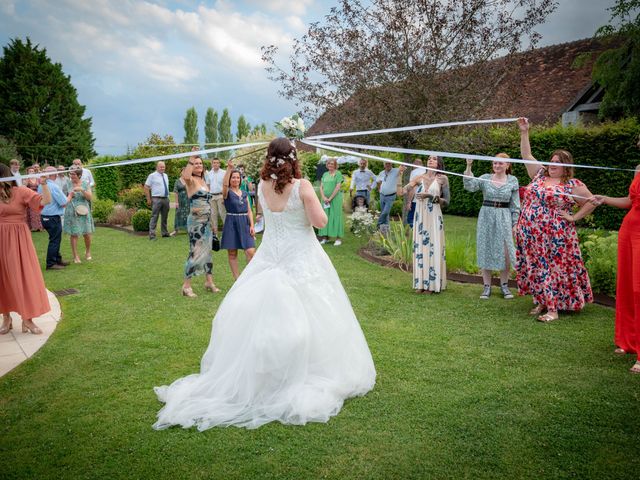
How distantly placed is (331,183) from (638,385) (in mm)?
9011

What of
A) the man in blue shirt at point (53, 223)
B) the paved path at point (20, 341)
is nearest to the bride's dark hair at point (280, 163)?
the paved path at point (20, 341)

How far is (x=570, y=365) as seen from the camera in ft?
16.6

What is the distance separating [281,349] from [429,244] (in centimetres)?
453

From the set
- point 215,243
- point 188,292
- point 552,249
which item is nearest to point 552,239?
point 552,249

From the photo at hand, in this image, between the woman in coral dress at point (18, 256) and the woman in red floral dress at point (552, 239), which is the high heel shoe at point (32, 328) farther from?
the woman in red floral dress at point (552, 239)

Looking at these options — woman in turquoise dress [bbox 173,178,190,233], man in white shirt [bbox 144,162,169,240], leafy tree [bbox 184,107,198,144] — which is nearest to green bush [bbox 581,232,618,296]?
woman in turquoise dress [bbox 173,178,190,233]

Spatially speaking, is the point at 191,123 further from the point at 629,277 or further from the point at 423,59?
the point at 629,277

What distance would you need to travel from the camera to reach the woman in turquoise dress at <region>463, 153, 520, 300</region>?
744cm

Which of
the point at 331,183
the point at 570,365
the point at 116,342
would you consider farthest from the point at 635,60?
the point at 116,342

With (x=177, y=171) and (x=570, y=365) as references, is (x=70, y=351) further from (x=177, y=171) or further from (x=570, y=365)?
(x=177, y=171)

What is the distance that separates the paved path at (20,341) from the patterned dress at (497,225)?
5.94m

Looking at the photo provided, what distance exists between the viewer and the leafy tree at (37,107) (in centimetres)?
3869

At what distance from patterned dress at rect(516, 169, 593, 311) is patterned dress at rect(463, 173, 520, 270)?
730 mm

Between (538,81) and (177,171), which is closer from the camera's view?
(538,81)
